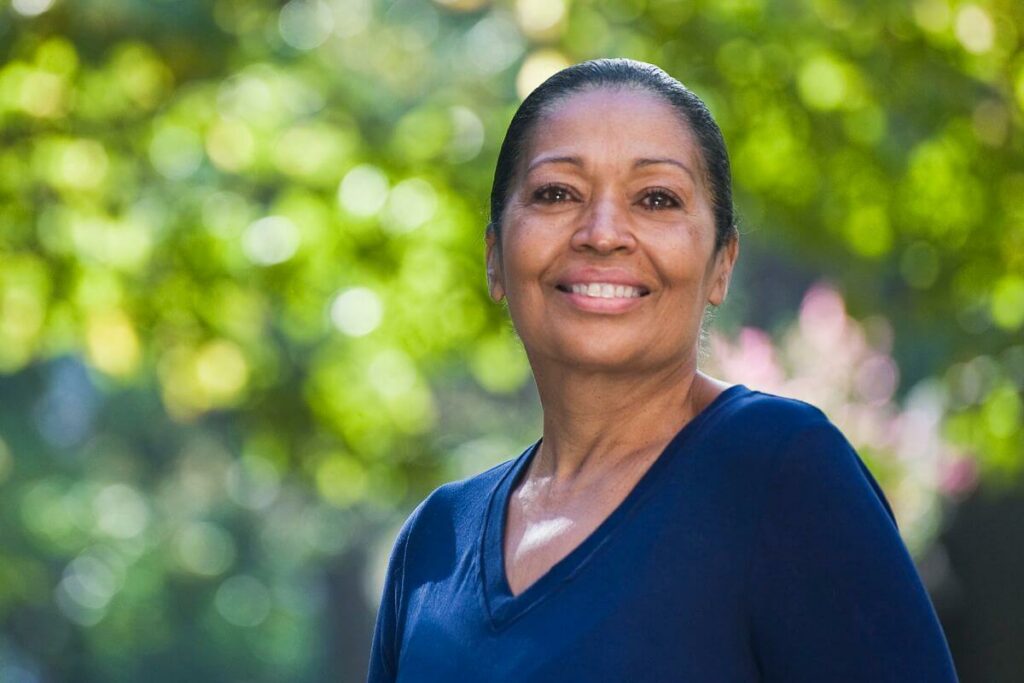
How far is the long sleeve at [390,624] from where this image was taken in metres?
2.37

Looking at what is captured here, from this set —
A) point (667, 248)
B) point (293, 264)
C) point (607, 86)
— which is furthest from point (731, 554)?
point (293, 264)

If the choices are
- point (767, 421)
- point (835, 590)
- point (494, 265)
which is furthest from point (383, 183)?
point (835, 590)

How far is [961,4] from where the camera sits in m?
5.73

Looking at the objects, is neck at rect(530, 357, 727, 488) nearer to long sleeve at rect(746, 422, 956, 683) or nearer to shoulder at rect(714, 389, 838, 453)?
shoulder at rect(714, 389, 838, 453)

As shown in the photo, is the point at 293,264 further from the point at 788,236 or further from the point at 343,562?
the point at 343,562

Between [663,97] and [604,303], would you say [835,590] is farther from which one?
[663,97]

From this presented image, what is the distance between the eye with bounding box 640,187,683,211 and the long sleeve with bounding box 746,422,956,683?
0.43 m

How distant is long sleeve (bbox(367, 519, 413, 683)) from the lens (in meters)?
2.37

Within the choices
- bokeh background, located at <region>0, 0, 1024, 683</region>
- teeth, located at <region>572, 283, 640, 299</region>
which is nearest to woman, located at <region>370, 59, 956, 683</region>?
teeth, located at <region>572, 283, 640, 299</region>

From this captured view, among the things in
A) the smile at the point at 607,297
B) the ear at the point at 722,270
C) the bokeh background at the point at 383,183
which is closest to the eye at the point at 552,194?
the smile at the point at 607,297

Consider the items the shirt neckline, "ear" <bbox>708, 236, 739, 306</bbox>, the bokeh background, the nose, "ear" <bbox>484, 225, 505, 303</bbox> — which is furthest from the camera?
the bokeh background

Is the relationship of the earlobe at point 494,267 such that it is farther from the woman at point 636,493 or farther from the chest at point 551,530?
the chest at point 551,530

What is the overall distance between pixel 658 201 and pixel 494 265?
0.33 metres

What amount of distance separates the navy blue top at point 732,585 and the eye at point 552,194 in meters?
0.33
